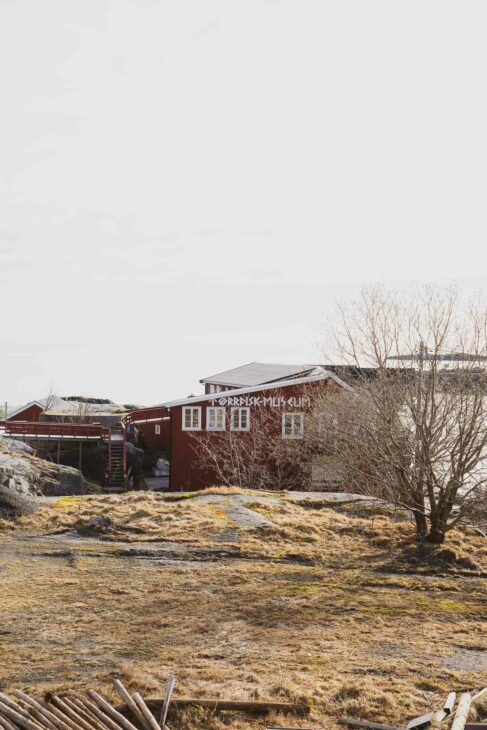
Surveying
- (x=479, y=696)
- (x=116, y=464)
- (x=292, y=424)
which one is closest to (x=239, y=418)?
(x=292, y=424)

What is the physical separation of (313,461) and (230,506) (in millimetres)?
12658

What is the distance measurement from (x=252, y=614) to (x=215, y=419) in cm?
2504

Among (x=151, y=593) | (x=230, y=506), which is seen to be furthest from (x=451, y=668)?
(x=230, y=506)

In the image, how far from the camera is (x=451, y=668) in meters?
9.63

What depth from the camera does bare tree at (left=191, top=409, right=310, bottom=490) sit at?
35219 millimetres

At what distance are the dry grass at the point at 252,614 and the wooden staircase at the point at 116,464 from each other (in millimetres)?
20864

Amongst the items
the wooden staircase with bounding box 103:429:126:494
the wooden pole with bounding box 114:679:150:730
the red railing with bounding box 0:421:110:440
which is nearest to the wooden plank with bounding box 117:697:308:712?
the wooden pole with bounding box 114:679:150:730

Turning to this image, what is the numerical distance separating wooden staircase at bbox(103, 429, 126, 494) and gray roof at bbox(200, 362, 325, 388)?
673 centimetres

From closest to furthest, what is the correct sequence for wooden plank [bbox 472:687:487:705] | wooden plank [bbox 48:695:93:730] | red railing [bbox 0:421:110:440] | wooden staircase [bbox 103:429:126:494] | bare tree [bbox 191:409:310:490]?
1. wooden plank [bbox 48:695:93:730]
2. wooden plank [bbox 472:687:487:705]
3. bare tree [bbox 191:409:310:490]
4. wooden staircase [bbox 103:429:126:494]
5. red railing [bbox 0:421:110:440]

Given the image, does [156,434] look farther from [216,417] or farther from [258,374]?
[216,417]

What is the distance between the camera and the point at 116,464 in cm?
4191

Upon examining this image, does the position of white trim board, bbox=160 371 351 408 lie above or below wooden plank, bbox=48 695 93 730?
above

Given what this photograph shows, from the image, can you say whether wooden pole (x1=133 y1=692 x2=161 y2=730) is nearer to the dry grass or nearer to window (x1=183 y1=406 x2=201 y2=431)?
the dry grass

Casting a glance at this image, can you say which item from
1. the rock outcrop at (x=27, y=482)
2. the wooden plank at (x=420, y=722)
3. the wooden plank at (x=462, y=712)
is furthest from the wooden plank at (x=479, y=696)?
the rock outcrop at (x=27, y=482)
